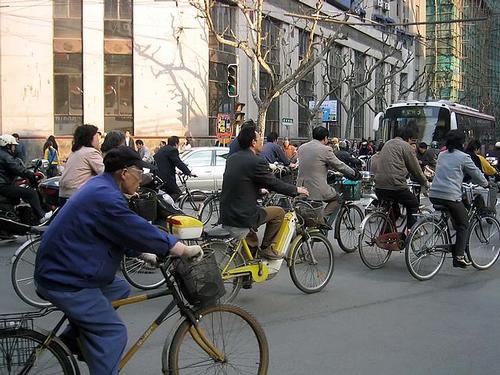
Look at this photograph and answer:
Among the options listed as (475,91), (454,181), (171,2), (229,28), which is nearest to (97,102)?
(171,2)

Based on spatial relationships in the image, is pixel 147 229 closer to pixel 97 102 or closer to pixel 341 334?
pixel 341 334

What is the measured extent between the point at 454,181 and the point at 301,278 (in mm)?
2390

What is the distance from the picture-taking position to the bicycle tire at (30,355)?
329 centimetres

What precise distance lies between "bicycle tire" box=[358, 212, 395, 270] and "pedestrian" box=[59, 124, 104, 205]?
11.5 feet

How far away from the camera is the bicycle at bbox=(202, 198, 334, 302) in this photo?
625cm

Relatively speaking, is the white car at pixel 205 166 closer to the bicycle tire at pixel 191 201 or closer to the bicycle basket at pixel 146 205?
the bicycle tire at pixel 191 201

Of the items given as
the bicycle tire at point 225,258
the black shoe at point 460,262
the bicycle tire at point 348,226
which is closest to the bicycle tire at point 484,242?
the black shoe at point 460,262

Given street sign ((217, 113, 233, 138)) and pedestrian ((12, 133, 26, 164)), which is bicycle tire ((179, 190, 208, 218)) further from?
street sign ((217, 113, 233, 138))

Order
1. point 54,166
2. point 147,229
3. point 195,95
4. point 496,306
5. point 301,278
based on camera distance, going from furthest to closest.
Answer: point 195,95 < point 54,166 < point 301,278 < point 496,306 < point 147,229

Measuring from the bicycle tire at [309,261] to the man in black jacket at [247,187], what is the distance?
0.50m

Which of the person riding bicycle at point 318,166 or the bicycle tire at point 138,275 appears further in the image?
the person riding bicycle at point 318,166

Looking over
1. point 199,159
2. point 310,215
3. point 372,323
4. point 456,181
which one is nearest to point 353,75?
point 199,159

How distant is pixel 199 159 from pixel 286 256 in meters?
11.2

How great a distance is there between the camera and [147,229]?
3.46m
